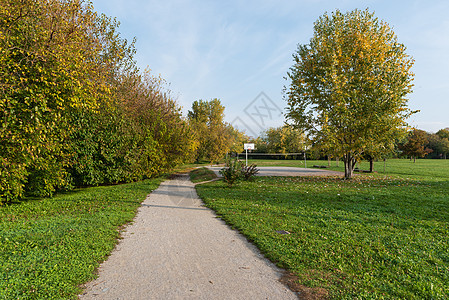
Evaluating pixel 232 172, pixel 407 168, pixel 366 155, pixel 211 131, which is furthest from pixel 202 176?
pixel 407 168

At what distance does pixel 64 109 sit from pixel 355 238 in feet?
27.4

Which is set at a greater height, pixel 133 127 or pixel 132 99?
pixel 132 99

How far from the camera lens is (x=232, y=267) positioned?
408cm

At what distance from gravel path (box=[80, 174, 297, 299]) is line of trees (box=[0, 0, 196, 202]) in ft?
13.3

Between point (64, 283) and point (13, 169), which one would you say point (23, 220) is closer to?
point (13, 169)

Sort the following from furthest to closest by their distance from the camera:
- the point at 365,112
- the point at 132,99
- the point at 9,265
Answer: the point at 132,99 → the point at 365,112 → the point at 9,265

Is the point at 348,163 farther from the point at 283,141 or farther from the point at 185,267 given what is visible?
the point at 283,141

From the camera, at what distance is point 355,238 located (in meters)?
5.31

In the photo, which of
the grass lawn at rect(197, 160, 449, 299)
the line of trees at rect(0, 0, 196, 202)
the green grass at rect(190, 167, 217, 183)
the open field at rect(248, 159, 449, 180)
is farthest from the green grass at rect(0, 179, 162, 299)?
the open field at rect(248, 159, 449, 180)

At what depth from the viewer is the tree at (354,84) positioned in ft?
47.1

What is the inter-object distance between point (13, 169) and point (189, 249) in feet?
19.8

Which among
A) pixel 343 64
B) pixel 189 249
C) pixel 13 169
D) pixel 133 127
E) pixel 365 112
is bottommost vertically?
pixel 189 249

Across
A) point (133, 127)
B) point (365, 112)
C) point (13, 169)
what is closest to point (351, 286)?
point (13, 169)

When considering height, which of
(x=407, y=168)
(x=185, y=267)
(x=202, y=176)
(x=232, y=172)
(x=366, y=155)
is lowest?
(x=185, y=267)
